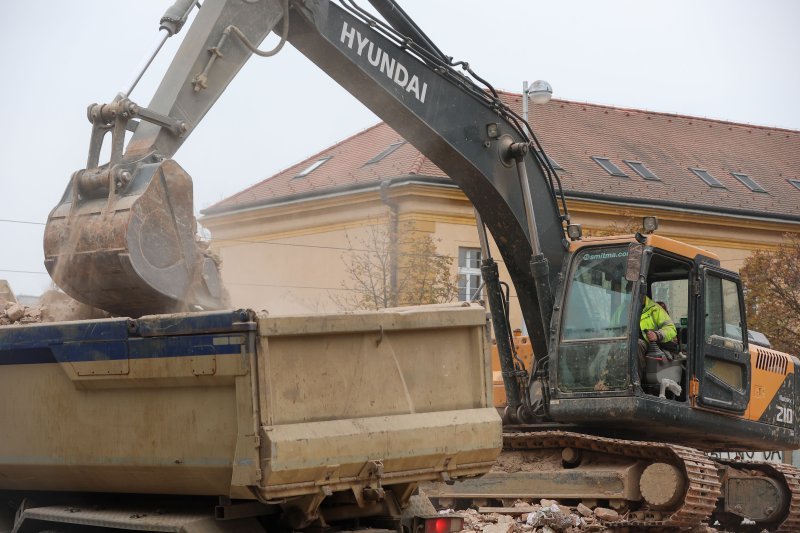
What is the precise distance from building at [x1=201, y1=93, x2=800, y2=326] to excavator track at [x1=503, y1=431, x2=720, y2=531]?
10645mm

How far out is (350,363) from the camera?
6254 mm

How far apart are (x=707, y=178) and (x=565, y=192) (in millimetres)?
7557

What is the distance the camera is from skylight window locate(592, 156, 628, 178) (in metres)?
33.2

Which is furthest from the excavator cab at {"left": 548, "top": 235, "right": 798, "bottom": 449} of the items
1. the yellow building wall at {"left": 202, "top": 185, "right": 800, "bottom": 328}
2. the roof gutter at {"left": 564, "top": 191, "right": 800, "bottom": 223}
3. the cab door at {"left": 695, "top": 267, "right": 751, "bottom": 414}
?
the roof gutter at {"left": 564, "top": 191, "right": 800, "bottom": 223}

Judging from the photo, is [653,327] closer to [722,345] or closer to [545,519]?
[722,345]

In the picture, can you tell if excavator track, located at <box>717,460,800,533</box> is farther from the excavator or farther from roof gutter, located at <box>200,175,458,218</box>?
roof gutter, located at <box>200,175,458,218</box>

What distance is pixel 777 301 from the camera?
25312 millimetres

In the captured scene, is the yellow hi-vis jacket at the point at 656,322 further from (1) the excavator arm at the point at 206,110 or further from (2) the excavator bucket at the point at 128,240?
(2) the excavator bucket at the point at 128,240

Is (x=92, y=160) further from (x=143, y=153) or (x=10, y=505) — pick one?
(x=10, y=505)

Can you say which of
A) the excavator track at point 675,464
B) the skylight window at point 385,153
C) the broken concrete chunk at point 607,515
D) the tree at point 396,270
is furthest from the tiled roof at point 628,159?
the broken concrete chunk at point 607,515

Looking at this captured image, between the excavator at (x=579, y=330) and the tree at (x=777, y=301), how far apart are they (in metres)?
13.2

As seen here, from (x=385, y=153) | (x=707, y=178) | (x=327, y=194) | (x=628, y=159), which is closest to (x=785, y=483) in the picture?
(x=327, y=194)

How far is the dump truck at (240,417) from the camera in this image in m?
5.84

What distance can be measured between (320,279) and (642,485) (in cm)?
1752
